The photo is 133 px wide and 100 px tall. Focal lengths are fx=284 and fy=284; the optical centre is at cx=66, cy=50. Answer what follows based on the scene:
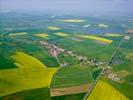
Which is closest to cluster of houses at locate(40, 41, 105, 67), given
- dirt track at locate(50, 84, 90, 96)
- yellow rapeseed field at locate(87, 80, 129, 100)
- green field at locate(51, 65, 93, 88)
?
green field at locate(51, 65, 93, 88)

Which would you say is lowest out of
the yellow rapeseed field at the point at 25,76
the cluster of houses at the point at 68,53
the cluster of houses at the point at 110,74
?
the cluster of houses at the point at 110,74

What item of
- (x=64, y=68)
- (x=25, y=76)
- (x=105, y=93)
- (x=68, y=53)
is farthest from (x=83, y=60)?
(x=105, y=93)

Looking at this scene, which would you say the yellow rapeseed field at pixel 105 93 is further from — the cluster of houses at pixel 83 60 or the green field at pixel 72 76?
the cluster of houses at pixel 83 60

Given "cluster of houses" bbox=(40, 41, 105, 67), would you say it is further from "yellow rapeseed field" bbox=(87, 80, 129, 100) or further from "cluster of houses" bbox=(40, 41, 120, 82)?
"yellow rapeseed field" bbox=(87, 80, 129, 100)

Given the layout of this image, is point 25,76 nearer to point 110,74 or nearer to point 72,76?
point 72,76

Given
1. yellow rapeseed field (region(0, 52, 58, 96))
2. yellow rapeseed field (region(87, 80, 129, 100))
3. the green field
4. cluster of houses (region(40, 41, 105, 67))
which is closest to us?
yellow rapeseed field (region(87, 80, 129, 100))

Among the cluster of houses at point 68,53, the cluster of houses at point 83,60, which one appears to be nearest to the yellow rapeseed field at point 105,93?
the cluster of houses at point 83,60

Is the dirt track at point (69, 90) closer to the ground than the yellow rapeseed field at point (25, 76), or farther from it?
closer to the ground
